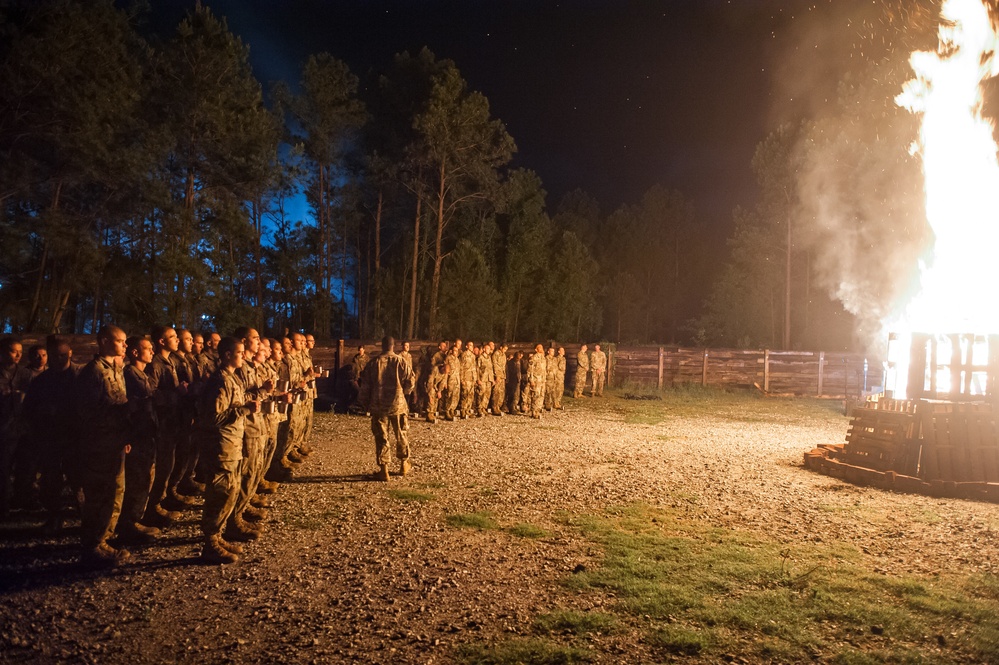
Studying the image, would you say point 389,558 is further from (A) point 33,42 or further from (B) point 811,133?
(B) point 811,133

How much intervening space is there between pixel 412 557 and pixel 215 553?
6.23 feet

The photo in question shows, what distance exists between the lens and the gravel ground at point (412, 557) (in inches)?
186

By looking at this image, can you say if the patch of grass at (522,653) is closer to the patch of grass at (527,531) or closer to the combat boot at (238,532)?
the patch of grass at (527,531)

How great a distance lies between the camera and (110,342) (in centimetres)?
643

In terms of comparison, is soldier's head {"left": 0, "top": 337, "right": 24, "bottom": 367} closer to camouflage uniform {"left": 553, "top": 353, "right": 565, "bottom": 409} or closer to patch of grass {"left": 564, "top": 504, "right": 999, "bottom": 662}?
patch of grass {"left": 564, "top": 504, "right": 999, "bottom": 662}

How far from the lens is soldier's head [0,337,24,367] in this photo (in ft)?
24.3

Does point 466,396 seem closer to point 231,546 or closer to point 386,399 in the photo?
point 386,399

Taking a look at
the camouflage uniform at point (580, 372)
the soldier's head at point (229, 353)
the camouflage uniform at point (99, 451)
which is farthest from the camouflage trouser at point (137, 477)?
the camouflage uniform at point (580, 372)

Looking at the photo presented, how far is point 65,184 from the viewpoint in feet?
63.6

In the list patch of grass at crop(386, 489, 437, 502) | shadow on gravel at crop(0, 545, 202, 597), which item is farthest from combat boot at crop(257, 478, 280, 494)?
shadow on gravel at crop(0, 545, 202, 597)

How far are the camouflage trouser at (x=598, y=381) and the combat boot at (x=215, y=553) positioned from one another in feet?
63.4

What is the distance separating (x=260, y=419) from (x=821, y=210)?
39.5m

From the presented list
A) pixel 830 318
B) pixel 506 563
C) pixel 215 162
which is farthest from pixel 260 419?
pixel 830 318

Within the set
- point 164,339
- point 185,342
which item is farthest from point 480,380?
point 164,339
